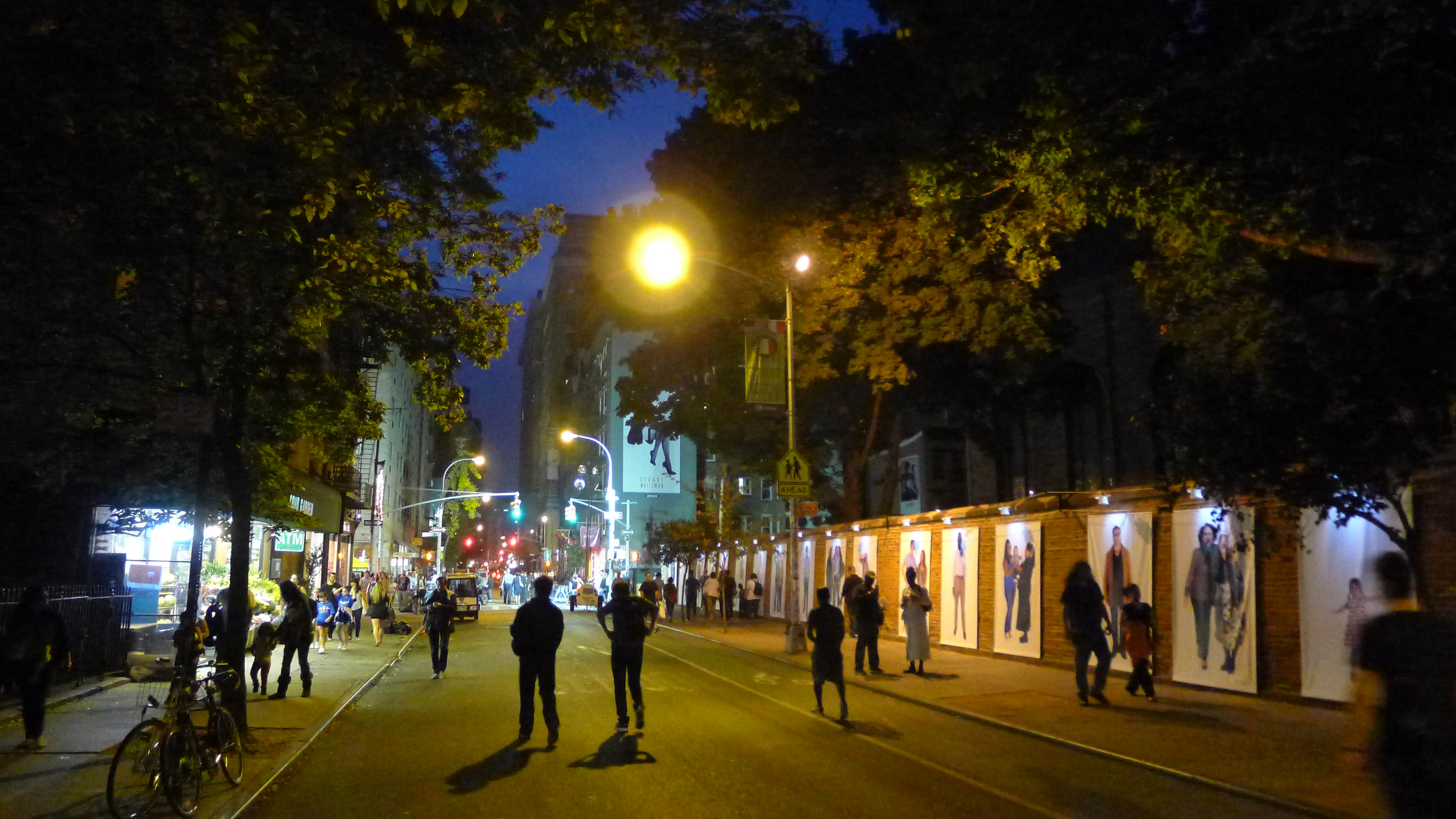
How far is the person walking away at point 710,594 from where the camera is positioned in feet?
134

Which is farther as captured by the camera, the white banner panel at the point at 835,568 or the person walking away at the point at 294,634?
the white banner panel at the point at 835,568

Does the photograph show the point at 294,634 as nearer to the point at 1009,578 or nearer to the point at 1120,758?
the point at 1120,758

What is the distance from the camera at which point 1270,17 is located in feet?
36.6

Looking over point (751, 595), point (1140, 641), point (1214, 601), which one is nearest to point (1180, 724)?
point (1140, 641)

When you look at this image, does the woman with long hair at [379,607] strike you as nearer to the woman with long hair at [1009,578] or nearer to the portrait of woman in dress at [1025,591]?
the woman with long hair at [1009,578]

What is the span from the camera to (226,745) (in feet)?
30.8

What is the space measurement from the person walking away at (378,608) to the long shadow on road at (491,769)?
18445 millimetres

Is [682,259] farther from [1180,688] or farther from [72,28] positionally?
[72,28]

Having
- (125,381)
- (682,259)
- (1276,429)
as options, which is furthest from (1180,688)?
(125,381)

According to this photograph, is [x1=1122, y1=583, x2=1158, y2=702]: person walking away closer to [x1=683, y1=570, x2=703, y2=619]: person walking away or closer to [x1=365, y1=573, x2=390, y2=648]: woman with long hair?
[x1=365, y1=573, x2=390, y2=648]: woman with long hair

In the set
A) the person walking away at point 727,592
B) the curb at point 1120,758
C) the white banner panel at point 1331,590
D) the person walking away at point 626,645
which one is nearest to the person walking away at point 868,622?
the curb at point 1120,758

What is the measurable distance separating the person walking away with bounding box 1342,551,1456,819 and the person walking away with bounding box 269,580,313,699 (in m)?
13.5

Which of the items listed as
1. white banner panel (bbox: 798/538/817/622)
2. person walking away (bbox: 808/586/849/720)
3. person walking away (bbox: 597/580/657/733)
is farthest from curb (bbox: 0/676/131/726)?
white banner panel (bbox: 798/538/817/622)

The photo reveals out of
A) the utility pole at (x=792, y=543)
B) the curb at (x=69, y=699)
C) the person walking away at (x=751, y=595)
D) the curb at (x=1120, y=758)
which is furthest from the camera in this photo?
the person walking away at (x=751, y=595)
